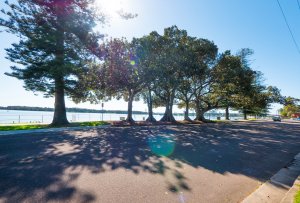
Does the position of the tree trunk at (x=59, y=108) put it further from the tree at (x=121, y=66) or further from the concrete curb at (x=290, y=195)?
the concrete curb at (x=290, y=195)

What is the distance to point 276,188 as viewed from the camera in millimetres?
4637

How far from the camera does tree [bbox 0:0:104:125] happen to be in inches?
779

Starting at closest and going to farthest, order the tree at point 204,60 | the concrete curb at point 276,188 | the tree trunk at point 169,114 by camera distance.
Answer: the concrete curb at point 276,188 → the tree at point 204,60 → the tree trunk at point 169,114

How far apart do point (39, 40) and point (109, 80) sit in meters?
9.11

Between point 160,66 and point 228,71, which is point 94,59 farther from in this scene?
point 228,71

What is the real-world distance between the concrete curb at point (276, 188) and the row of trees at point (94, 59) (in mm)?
18945

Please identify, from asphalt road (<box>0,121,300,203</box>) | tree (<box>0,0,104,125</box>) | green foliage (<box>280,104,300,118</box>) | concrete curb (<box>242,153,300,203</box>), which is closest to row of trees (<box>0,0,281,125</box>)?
tree (<box>0,0,104,125</box>)

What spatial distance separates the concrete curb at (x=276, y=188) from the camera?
4034mm

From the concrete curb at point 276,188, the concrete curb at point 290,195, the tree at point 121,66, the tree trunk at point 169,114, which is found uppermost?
the tree at point 121,66

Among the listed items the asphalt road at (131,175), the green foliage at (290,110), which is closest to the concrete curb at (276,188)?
the asphalt road at (131,175)

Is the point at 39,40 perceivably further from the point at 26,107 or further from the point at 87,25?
the point at 26,107

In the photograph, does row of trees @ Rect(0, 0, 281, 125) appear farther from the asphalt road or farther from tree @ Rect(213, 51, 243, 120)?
the asphalt road

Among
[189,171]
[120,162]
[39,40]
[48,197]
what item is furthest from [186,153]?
[39,40]

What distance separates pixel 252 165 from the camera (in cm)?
671
